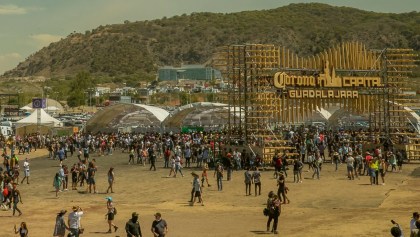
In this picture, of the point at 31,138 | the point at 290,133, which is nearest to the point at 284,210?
the point at 290,133

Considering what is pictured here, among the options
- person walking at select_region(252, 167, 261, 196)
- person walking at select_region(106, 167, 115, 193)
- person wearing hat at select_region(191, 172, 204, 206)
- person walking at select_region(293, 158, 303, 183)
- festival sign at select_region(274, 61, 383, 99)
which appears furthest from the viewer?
festival sign at select_region(274, 61, 383, 99)

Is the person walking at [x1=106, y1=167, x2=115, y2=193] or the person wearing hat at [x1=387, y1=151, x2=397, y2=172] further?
the person wearing hat at [x1=387, y1=151, x2=397, y2=172]

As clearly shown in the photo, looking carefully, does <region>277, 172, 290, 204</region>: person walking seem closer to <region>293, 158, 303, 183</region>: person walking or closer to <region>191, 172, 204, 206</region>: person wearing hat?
<region>191, 172, 204, 206</region>: person wearing hat

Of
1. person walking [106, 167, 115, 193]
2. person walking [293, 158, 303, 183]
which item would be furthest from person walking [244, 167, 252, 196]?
person walking [106, 167, 115, 193]

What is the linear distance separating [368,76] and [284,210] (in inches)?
753

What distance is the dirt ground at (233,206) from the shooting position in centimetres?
1928

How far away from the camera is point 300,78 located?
36250mm

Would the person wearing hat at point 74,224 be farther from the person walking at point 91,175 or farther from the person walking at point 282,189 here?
the person walking at point 91,175

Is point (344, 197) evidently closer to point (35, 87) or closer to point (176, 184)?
point (176, 184)

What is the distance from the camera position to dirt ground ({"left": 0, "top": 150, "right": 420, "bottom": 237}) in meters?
19.3

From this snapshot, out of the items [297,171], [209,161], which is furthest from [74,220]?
[209,161]

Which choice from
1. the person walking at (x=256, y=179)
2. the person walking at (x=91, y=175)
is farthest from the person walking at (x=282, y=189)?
the person walking at (x=91, y=175)

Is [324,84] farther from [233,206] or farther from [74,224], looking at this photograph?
[74,224]

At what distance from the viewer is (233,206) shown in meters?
23.5
